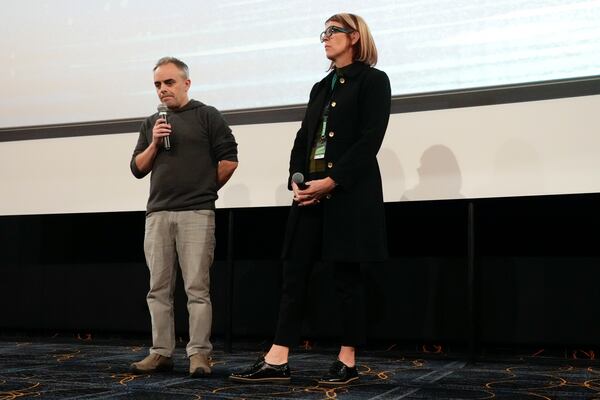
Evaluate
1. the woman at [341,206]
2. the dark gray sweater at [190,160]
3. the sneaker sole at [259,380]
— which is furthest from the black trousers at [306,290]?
the dark gray sweater at [190,160]

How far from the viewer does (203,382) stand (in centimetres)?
240

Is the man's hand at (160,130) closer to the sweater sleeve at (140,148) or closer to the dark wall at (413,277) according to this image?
the sweater sleeve at (140,148)

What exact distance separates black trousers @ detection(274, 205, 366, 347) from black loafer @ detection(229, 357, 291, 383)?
0.28 feet

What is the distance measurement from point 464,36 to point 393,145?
540 millimetres

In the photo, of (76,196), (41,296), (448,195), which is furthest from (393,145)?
(41,296)

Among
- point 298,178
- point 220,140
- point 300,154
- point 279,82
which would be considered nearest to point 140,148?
point 220,140

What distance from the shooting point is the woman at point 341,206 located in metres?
2.35

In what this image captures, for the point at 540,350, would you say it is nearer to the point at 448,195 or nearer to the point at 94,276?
the point at 448,195

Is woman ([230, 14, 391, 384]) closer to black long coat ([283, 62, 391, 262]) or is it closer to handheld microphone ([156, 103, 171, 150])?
black long coat ([283, 62, 391, 262])

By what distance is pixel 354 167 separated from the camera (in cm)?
234

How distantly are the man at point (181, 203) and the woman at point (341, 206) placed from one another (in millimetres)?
365

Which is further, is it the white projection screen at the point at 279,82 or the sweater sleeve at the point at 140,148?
the white projection screen at the point at 279,82

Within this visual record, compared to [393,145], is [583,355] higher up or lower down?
lower down

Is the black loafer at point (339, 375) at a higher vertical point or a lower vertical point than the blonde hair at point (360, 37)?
lower
